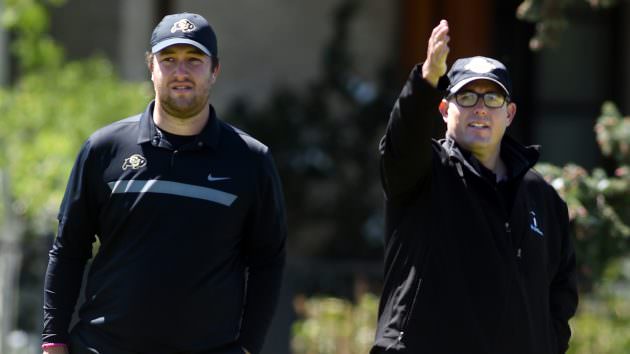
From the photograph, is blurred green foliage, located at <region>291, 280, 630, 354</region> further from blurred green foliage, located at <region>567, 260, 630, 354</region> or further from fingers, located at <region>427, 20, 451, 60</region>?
fingers, located at <region>427, 20, 451, 60</region>

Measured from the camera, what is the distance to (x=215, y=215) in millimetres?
4410

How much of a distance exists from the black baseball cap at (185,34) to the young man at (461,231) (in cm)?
73

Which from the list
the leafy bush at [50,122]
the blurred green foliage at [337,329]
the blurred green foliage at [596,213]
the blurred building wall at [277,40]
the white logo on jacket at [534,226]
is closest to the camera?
the white logo on jacket at [534,226]

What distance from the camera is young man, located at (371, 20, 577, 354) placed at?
4.28m

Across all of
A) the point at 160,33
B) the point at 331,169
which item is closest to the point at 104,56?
the point at 331,169

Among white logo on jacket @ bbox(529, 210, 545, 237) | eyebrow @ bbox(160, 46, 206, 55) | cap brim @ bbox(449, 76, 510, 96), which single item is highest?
eyebrow @ bbox(160, 46, 206, 55)

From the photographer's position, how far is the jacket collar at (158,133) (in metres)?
4.48

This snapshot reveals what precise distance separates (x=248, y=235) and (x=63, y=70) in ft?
15.3

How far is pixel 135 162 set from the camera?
4438 mm

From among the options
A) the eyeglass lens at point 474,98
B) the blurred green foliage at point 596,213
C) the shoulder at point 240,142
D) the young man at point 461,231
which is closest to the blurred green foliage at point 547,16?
the blurred green foliage at point 596,213

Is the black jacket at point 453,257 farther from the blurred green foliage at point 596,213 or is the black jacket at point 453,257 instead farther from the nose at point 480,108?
the blurred green foliage at point 596,213

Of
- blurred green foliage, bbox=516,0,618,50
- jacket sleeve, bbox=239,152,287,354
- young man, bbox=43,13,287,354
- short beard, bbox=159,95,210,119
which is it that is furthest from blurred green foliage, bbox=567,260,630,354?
short beard, bbox=159,95,210,119

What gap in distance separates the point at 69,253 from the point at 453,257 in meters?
1.39

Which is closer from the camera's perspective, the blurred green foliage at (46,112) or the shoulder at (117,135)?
the shoulder at (117,135)
